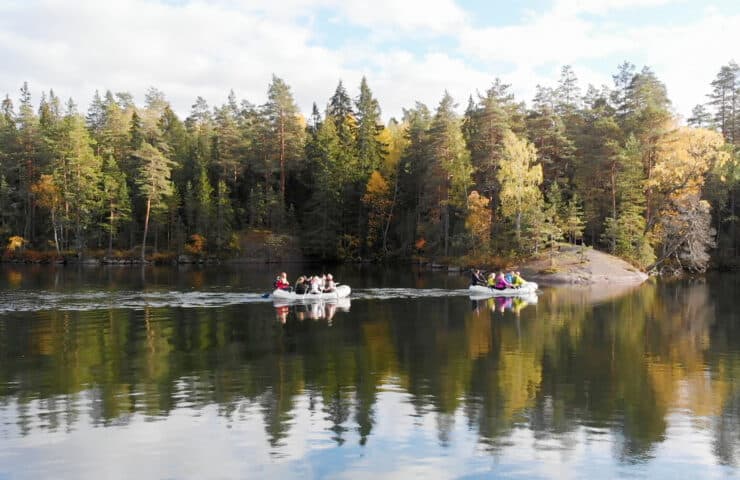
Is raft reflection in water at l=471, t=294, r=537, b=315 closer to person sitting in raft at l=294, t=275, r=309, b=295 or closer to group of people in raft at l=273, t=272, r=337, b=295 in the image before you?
group of people in raft at l=273, t=272, r=337, b=295

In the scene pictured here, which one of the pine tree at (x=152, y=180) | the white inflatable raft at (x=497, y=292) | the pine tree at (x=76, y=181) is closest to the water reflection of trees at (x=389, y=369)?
the white inflatable raft at (x=497, y=292)

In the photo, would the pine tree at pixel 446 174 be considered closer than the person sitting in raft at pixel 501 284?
No

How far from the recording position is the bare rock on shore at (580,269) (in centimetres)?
4969

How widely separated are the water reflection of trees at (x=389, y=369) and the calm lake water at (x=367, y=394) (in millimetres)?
77

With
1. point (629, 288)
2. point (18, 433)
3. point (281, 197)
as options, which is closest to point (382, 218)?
point (281, 197)

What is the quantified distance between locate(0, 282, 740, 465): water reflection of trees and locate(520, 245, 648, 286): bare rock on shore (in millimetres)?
20136

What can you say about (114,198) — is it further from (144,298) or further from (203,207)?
(144,298)

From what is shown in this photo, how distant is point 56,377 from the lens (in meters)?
16.6

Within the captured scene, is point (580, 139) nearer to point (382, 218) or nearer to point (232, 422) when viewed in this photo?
point (382, 218)

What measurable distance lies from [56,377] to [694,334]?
22616 millimetres

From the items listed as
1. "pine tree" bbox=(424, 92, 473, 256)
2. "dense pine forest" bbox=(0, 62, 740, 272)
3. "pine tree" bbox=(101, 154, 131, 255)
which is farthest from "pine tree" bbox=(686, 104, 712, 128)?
"pine tree" bbox=(101, 154, 131, 255)

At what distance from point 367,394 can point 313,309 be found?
17.7 m

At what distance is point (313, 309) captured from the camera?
32562 millimetres

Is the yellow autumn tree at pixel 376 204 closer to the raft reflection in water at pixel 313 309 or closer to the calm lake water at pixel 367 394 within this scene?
the raft reflection in water at pixel 313 309
